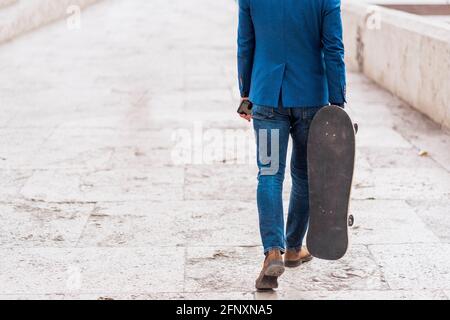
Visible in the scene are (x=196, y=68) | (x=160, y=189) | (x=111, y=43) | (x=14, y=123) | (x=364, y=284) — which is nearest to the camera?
(x=364, y=284)

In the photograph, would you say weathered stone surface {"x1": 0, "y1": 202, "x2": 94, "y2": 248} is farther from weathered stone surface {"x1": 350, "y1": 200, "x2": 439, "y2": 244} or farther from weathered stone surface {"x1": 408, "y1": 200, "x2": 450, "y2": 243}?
weathered stone surface {"x1": 408, "y1": 200, "x2": 450, "y2": 243}

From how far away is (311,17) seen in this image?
4.56m

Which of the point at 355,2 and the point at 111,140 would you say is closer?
the point at 111,140

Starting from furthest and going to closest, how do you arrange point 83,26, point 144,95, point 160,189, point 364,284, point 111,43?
point 83,26
point 111,43
point 144,95
point 160,189
point 364,284

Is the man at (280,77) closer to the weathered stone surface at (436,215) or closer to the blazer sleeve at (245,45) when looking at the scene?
the blazer sleeve at (245,45)

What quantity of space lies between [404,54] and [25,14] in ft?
31.0

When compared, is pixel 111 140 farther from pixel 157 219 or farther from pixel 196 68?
pixel 196 68

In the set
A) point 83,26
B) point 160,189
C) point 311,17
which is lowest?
point 83,26

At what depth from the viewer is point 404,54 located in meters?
10.2

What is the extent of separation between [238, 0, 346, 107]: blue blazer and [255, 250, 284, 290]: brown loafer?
32.5 inches

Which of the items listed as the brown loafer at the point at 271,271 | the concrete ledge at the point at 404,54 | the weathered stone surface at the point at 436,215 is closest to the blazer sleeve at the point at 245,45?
the brown loafer at the point at 271,271

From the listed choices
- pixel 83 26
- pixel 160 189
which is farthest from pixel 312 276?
pixel 83 26

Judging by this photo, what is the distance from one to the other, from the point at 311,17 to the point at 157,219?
85.8 inches

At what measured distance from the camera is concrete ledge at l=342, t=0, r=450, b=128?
8.91m
